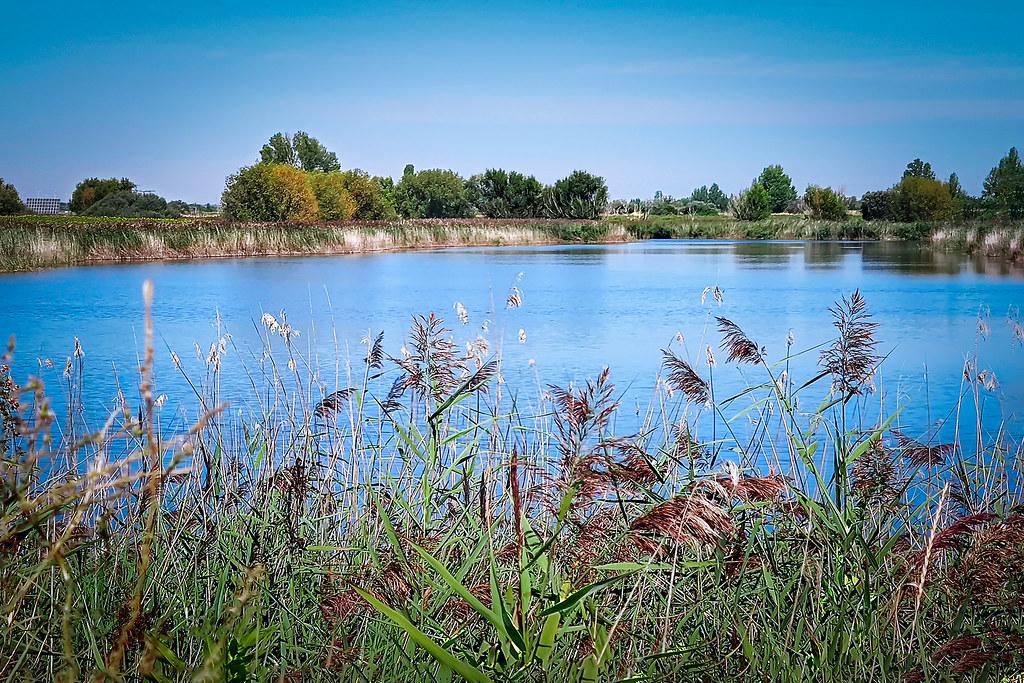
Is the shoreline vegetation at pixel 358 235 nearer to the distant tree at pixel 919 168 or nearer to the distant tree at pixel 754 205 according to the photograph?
the distant tree at pixel 754 205

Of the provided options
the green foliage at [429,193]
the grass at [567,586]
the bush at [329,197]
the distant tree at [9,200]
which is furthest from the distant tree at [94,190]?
the grass at [567,586]

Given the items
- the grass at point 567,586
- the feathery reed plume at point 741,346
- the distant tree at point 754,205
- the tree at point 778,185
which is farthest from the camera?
the tree at point 778,185

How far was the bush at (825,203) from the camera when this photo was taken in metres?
54.1

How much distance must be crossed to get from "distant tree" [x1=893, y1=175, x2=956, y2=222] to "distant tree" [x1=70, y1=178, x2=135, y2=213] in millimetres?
37469

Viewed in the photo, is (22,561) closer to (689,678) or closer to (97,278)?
(689,678)

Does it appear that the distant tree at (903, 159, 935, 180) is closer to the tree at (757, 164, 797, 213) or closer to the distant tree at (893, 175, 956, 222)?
the tree at (757, 164, 797, 213)

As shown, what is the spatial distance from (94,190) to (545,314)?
1732 inches

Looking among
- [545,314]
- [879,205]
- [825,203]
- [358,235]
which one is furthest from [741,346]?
[825,203]

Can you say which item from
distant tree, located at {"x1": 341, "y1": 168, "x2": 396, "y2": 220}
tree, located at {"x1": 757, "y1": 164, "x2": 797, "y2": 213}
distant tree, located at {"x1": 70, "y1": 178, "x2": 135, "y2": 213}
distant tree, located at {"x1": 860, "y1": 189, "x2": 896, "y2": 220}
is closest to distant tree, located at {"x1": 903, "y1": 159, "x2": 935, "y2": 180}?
tree, located at {"x1": 757, "y1": 164, "x2": 797, "y2": 213}

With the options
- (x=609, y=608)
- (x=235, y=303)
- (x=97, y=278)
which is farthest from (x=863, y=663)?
(x=97, y=278)

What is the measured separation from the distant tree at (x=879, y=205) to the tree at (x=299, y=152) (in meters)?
39.3

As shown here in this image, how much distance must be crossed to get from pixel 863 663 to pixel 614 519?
2.08ft

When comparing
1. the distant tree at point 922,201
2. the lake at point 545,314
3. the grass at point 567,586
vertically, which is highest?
the distant tree at point 922,201

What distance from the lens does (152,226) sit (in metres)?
25.0
